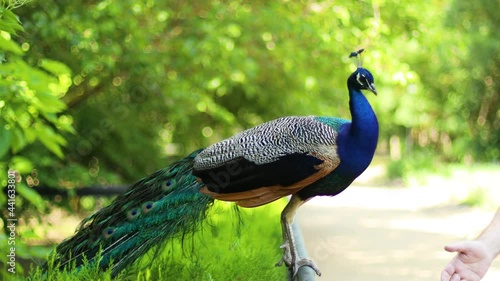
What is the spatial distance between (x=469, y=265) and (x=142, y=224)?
6.28ft

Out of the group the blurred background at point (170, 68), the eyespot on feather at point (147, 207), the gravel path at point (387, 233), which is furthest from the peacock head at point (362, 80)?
the gravel path at point (387, 233)

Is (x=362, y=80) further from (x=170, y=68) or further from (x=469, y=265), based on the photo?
(x=170, y=68)

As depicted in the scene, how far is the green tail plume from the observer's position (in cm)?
384

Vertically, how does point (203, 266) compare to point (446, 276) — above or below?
below

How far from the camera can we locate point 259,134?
3604 millimetres

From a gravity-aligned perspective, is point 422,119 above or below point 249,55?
below

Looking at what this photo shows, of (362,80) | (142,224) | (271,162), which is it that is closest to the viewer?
(271,162)

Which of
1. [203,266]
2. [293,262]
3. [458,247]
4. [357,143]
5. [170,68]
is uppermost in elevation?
[458,247]

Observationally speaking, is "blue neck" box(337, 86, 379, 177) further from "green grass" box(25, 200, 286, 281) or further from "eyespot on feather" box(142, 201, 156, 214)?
"eyespot on feather" box(142, 201, 156, 214)

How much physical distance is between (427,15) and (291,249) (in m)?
5.46

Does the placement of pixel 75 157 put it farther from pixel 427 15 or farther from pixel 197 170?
pixel 197 170

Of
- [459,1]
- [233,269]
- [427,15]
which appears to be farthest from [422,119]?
[233,269]

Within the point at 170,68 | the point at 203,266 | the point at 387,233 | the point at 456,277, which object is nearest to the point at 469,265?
the point at 456,277

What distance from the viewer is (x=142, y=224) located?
12.8 ft
